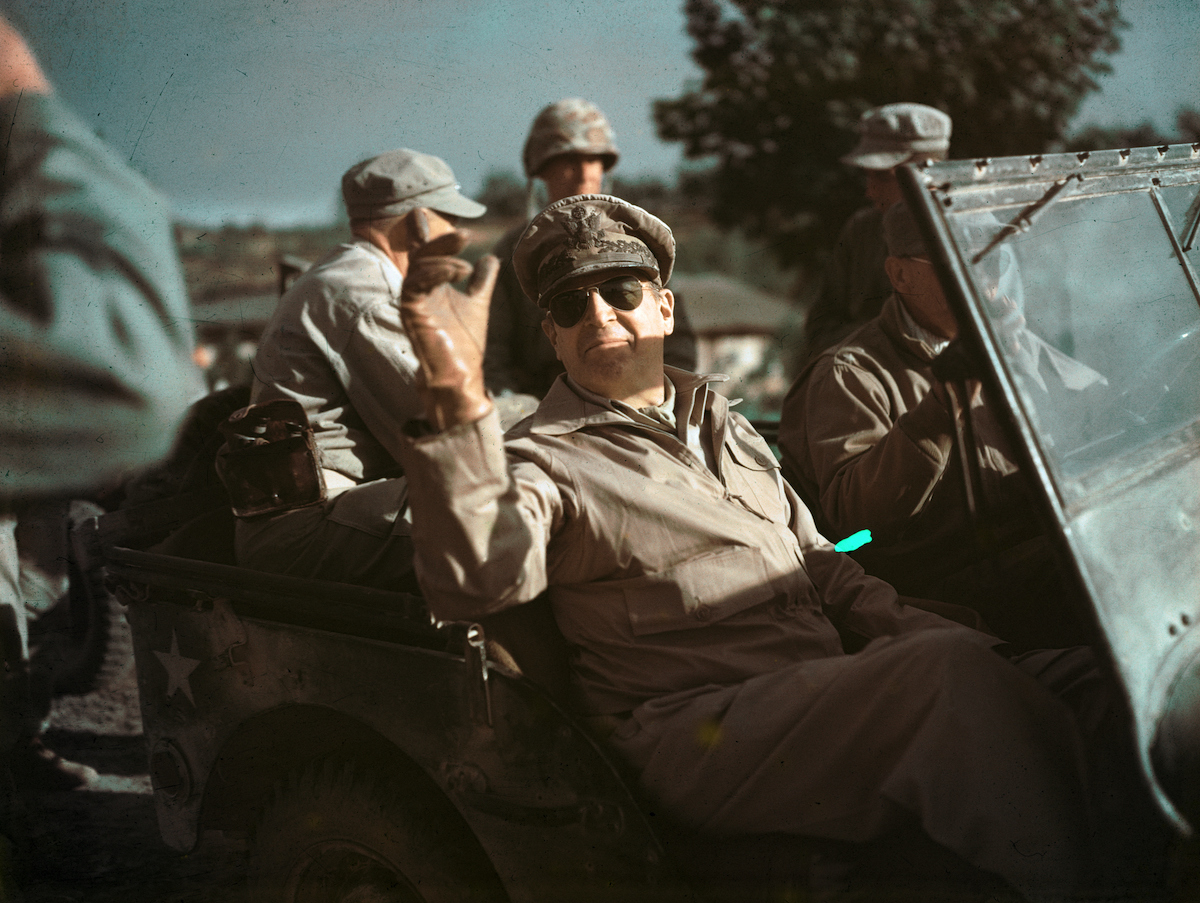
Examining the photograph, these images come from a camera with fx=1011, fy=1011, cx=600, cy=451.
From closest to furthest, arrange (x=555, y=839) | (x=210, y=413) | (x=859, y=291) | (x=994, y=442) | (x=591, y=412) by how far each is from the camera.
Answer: (x=555, y=839), (x=591, y=412), (x=994, y=442), (x=210, y=413), (x=859, y=291)

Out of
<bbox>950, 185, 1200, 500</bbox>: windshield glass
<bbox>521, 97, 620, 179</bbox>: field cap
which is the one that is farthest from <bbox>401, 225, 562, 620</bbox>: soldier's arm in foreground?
<bbox>521, 97, 620, 179</bbox>: field cap

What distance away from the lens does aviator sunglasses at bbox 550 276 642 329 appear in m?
2.24

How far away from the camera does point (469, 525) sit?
1659 mm

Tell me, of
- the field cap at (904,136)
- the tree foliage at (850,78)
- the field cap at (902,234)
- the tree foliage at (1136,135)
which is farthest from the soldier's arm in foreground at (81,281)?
the tree foliage at (850,78)

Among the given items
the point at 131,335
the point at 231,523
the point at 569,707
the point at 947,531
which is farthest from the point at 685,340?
the point at 131,335

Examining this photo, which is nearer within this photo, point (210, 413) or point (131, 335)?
point (131, 335)

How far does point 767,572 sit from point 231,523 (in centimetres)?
165

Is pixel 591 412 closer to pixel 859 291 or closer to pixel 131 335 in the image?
pixel 131 335

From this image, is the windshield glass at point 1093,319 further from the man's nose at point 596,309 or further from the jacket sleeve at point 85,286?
the jacket sleeve at point 85,286

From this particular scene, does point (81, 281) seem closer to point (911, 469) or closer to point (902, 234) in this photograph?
point (911, 469)

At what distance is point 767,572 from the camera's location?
7.01ft

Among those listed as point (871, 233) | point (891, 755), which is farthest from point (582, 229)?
point (871, 233)

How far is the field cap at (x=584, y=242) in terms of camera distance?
225 centimetres

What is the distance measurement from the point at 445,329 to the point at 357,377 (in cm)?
156
